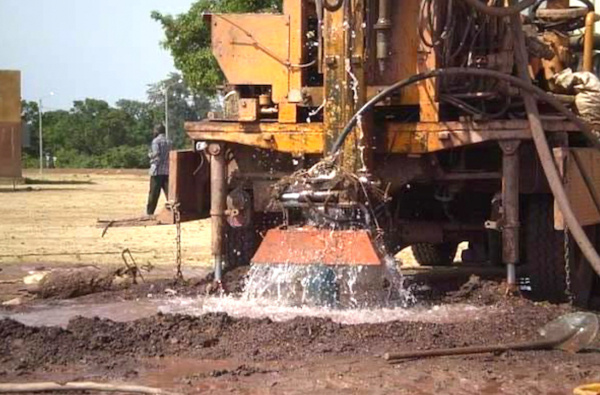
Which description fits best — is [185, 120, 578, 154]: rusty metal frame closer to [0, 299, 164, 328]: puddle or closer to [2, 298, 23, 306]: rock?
[0, 299, 164, 328]: puddle

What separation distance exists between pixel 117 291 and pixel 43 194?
71.5 feet

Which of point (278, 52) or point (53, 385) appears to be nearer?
point (53, 385)

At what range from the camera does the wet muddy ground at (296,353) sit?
243 inches

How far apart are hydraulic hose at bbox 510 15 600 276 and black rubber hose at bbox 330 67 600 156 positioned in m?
0.09

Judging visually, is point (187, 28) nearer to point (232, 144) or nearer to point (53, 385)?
point (232, 144)

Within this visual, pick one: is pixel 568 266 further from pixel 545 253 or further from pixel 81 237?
pixel 81 237

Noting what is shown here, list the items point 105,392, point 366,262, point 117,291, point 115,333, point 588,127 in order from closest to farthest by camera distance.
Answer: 1. point 105,392
2. point 115,333
3. point 366,262
4. point 588,127
5. point 117,291

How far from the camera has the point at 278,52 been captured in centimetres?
930

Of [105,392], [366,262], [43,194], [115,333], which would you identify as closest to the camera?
[105,392]

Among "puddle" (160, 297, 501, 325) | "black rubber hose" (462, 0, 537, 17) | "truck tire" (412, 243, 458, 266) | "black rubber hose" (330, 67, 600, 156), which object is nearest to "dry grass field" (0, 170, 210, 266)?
"truck tire" (412, 243, 458, 266)

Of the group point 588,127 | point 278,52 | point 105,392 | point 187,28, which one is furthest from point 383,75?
point 187,28

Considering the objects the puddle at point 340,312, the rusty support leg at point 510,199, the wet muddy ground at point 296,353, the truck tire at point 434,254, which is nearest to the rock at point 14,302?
the wet muddy ground at point 296,353

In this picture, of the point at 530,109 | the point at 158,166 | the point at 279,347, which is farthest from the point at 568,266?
the point at 158,166

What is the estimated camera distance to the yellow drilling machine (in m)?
8.42
